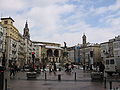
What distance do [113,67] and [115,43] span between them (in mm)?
61248

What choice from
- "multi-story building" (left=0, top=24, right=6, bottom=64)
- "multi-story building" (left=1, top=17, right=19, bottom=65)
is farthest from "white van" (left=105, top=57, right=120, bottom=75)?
"multi-story building" (left=1, top=17, right=19, bottom=65)

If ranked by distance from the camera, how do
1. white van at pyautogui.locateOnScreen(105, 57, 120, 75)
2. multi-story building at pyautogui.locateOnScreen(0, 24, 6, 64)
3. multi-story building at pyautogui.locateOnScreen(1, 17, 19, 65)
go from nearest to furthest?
1. white van at pyautogui.locateOnScreen(105, 57, 120, 75)
2. multi-story building at pyautogui.locateOnScreen(0, 24, 6, 64)
3. multi-story building at pyautogui.locateOnScreen(1, 17, 19, 65)

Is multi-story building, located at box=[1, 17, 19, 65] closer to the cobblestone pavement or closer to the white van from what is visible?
the white van

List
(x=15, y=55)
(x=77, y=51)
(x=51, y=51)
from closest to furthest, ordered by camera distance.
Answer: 1. (x=15, y=55)
2. (x=77, y=51)
3. (x=51, y=51)

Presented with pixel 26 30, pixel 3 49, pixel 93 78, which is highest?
pixel 26 30

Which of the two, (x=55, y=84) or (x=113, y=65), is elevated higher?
(x=113, y=65)

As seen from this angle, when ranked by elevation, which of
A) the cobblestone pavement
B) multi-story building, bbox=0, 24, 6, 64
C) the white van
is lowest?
the cobblestone pavement

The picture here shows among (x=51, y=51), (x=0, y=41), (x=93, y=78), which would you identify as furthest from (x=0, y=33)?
(x=51, y=51)

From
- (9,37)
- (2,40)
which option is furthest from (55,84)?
(9,37)

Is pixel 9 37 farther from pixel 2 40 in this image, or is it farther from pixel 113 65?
pixel 113 65

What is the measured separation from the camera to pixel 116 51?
284ft

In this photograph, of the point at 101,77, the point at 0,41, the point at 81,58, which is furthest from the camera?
the point at 81,58

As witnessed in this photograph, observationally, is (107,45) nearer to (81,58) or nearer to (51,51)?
(81,58)

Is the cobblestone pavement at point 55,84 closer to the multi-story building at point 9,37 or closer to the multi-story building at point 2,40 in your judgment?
the multi-story building at point 2,40
